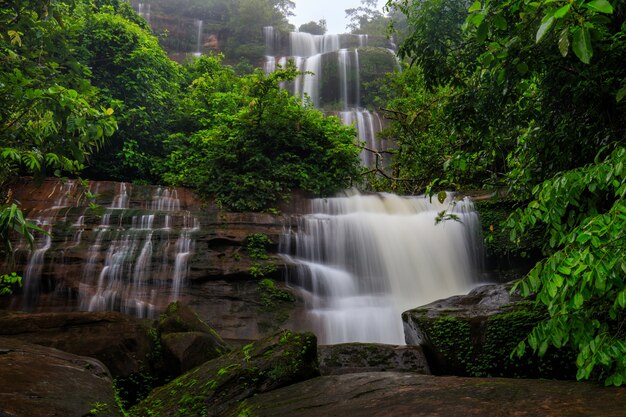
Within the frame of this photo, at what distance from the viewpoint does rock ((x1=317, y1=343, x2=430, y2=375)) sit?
17.7 feet

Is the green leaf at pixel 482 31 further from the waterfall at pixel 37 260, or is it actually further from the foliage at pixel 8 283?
the foliage at pixel 8 283

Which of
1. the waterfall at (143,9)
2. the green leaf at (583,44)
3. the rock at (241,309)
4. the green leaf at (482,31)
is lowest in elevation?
the rock at (241,309)

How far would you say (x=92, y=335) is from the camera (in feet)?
19.6

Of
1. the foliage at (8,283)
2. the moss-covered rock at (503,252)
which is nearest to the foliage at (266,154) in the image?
the moss-covered rock at (503,252)

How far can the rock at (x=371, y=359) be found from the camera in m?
5.40

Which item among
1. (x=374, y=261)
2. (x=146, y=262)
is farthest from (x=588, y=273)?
(x=146, y=262)

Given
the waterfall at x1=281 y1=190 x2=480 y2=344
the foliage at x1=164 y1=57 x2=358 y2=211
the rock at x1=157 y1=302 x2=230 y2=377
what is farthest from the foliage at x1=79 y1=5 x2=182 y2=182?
the rock at x1=157 y1=302 x2=230 y2=377

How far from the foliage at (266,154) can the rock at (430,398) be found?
7964 mm

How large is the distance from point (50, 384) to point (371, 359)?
3.51 meters

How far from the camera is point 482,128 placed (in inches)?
189

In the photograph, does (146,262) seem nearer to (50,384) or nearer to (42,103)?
(50,384)

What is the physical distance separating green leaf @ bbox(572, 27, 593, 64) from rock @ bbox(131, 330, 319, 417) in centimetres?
376

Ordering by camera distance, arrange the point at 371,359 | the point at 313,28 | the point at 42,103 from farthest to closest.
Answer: the point at 313,28, the point at 371,359, the point at 42,103

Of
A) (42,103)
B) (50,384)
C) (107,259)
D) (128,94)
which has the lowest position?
(50,384)
